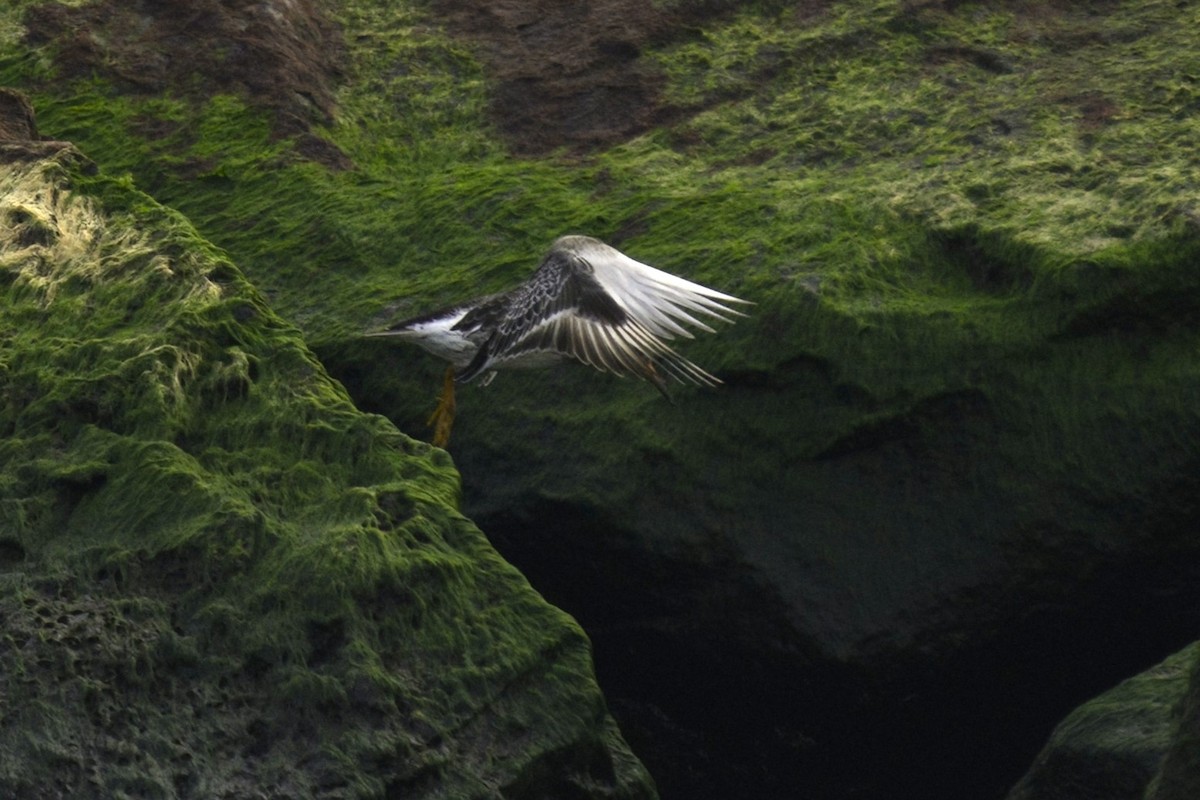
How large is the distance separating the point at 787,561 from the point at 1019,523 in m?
0.77

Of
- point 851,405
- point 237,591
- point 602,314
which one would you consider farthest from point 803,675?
point 237,591

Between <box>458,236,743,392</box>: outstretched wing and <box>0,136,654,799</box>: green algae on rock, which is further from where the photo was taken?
<box>458,236,743,392</box>: outstretched wing

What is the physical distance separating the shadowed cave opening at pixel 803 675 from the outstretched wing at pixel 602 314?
0.54 meters

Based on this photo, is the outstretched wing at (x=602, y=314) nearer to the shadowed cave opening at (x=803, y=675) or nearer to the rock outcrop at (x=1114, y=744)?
the shadowed cave opening at (x=803, y=675)

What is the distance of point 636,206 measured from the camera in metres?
6.63

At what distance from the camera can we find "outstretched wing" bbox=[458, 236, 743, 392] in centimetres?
538

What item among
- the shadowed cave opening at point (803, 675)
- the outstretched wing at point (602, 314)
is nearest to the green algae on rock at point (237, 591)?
the outstretched wing at point (602, 314)

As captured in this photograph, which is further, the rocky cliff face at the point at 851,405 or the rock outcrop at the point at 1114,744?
the rocky cliff face at the point at 851,405

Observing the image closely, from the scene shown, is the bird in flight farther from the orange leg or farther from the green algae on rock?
the green algae on rock

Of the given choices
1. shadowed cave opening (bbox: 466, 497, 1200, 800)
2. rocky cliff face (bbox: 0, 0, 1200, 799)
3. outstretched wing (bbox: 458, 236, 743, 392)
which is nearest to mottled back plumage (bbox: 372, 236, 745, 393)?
outstretched wing (bbox: 458, 236, 743, 392)

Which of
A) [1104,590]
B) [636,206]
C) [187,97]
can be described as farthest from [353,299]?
[1104,590]

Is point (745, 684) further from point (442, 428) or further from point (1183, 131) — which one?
point (1183, 131)

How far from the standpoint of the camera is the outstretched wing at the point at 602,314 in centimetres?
538

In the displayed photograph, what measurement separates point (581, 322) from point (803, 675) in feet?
4.57
